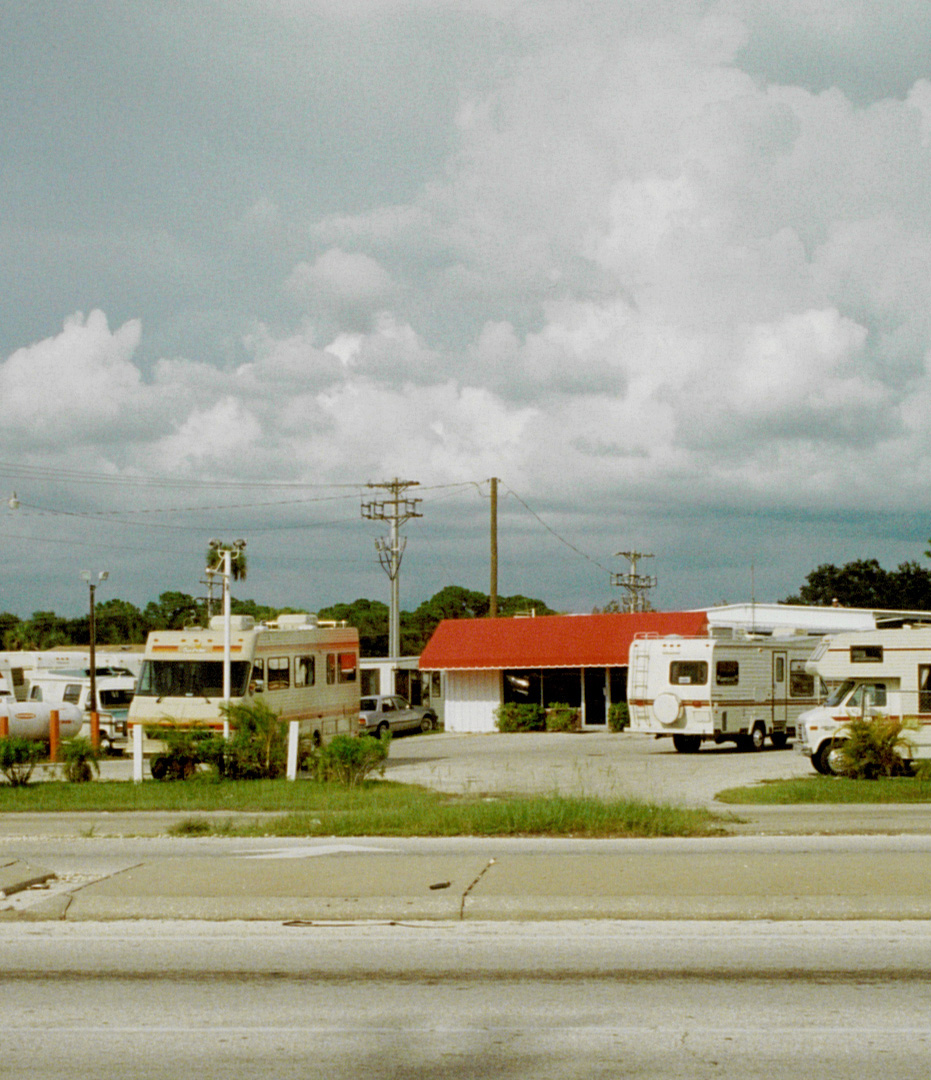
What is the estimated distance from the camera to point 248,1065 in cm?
588

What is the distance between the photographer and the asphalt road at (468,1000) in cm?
588

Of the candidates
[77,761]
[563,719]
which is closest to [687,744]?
[563,719]

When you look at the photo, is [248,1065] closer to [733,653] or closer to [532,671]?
[733,653]

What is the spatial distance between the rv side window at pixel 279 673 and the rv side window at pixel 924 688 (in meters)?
13.4

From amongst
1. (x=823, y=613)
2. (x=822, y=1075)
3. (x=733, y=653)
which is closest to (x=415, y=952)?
(x=822, y=1075)

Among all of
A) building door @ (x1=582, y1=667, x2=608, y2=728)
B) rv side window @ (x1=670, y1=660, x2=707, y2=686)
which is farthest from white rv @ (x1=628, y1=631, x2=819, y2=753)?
building door @ (x1=582, y1=667, x2=608, y2=728)

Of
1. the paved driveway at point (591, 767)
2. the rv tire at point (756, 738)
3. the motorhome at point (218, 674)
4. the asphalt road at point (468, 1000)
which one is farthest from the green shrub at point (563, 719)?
the asphalt road at point (468, 1000)

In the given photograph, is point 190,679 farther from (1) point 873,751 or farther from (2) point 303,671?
(1) point 873,751

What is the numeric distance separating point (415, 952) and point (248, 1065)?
8.18 feet

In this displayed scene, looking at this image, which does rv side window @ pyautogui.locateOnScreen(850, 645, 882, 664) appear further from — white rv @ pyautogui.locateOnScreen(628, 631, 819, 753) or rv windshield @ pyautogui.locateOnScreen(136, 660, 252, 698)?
rv windshield @ pyautogui.locateOnScreen(136, 660, 252, 698)

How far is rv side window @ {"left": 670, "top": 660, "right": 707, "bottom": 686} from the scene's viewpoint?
32.5m

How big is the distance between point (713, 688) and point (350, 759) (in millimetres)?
14090

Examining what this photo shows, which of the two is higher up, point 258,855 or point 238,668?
point 238,668

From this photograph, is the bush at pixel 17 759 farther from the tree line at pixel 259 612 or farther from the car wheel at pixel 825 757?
the tree line at pixel 259 612
